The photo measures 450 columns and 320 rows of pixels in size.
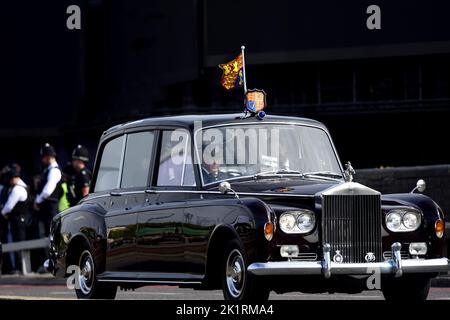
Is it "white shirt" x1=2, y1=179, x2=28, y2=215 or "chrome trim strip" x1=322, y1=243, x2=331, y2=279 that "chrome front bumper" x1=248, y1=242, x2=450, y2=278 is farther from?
"white shirt" x1=2, y1=179, x2=28, y2=215

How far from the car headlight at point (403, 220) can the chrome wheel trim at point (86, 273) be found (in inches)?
141

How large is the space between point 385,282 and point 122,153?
3.33 metres

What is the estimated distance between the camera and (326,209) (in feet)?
37.0

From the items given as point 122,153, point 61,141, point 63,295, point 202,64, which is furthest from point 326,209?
point 61,141

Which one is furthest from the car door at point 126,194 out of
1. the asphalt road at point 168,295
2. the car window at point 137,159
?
the asphalt road at point 168,295

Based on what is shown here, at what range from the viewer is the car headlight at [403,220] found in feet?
37.9

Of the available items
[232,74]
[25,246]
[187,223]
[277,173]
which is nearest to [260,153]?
[277,173]

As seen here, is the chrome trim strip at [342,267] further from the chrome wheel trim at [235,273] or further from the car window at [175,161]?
the car window at [175,161]

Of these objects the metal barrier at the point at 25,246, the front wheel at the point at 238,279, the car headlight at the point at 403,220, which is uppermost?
the car headlight at the point at 403,220

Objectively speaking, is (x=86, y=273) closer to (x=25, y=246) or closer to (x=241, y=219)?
(x=241, y=219)

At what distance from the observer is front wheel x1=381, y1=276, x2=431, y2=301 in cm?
1191

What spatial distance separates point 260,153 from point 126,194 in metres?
1.66

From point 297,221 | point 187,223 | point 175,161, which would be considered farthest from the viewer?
point 175,161

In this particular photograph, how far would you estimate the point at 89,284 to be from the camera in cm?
1402
